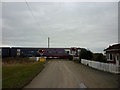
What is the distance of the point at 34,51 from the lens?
52531 mm

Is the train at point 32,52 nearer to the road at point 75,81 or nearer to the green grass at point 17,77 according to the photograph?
the green grass at point 17,77

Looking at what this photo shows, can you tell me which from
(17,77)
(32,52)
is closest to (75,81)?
(17,77)

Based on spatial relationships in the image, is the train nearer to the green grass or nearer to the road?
the green grass

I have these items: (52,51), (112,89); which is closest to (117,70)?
(112,89)

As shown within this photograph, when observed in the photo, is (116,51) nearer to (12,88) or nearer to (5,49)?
(12,88)

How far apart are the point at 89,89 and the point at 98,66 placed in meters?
12.8

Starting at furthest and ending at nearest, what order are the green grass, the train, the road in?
1. the train
2. the road
3. the green grass

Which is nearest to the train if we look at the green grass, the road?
the green grass

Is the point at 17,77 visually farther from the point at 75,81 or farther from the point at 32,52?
the point at 32,52

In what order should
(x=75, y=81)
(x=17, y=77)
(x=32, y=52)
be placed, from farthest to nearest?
1. (x=32, y=52)
2. (x=17, y=77)
3. (x=75, y=81)

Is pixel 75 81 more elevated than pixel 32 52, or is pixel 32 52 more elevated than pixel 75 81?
pixel 32 52

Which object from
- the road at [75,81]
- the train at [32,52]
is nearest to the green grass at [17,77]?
the road at [75,81]

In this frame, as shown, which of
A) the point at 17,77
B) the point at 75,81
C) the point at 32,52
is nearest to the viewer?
the point at 75,81

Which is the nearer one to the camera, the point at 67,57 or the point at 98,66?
the point at 98,66
